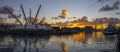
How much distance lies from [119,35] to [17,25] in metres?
185

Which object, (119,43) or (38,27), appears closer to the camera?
(119,43)

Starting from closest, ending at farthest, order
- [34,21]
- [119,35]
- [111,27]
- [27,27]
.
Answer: [119,35] < [111,27] < [27,27] < [34,21]

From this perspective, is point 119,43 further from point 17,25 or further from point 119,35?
point 17,25

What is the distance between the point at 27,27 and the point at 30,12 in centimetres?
1254

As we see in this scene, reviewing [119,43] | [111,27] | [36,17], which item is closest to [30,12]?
[36,17]

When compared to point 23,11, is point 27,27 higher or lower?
lower

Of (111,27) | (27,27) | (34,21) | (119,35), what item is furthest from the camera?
(34,21)

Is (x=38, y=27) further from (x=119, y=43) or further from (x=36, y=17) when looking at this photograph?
(x=119, y=43)

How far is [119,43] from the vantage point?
29.9 ft

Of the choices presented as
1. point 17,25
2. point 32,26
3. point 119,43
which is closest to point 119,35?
point 119,43

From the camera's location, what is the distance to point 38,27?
182 metres

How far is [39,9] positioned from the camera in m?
183

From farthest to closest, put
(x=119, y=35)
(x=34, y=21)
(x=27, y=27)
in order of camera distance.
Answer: (x=34, y=21) → (x=27, y=27) → (x=119, y=35)

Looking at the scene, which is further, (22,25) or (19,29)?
(22,25)
